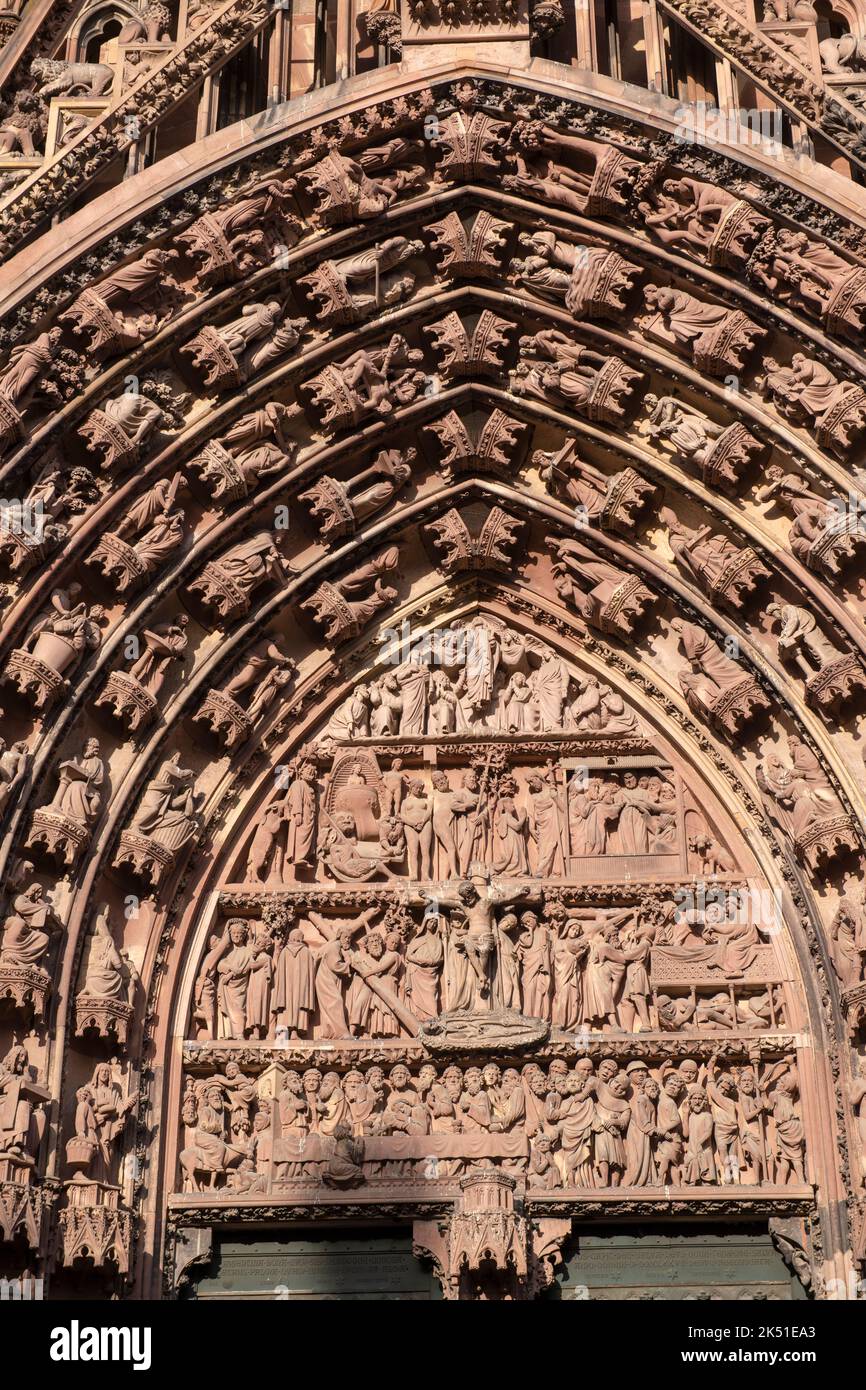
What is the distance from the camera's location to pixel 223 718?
12734 mm

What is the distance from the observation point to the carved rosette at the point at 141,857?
39.9ft

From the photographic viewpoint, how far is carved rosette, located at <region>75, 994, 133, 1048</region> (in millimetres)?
11648

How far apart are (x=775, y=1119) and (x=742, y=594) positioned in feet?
10.1

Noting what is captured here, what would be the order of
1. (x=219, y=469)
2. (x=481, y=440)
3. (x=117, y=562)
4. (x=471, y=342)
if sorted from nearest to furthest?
(x=117, y=562) < (x=219, y=469) < (x=471, y=342) < (x=481, y=440)

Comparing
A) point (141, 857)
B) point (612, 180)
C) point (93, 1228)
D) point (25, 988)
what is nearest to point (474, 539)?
point (612, 180)

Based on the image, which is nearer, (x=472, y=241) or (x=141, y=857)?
(x=141, y=857)

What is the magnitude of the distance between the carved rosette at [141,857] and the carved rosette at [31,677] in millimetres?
967

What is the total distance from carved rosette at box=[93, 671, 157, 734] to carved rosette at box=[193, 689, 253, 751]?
447mm

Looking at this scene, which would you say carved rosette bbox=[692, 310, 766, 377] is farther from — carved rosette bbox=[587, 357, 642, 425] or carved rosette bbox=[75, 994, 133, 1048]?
carved rosette bbox=[75, 994, 133, 1048]

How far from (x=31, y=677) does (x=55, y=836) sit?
2.99 ft

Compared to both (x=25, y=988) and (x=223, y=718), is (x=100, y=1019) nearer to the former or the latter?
(x=25, y=988)

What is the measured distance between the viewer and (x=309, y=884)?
1279 centimetres

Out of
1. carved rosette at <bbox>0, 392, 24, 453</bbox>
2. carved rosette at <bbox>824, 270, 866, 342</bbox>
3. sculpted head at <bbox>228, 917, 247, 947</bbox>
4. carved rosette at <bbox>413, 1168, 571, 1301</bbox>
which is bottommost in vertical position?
carved rosette at <bbox>413, 1168, 571, 1301</bbox>

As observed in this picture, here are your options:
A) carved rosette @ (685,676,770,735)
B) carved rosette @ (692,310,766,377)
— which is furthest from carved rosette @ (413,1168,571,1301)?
carved rosette @ (692,310,766,377)
